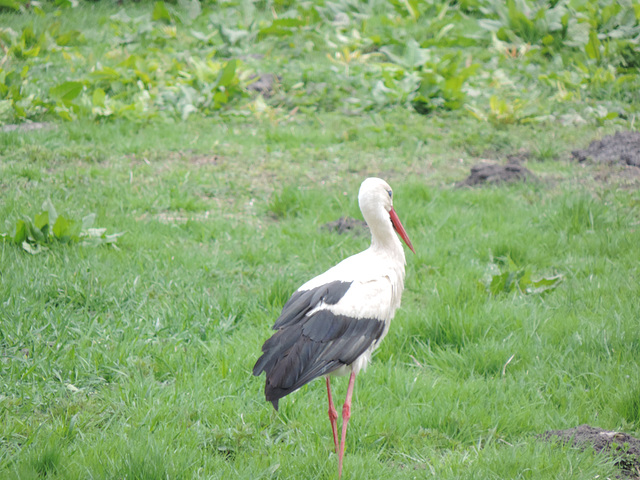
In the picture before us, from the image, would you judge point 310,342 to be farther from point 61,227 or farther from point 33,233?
point 33,233

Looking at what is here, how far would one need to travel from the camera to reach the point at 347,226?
5.63 metres

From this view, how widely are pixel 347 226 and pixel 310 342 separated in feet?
8.56

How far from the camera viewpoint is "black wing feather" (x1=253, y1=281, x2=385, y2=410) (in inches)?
118

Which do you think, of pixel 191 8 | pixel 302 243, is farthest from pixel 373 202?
pixel 191 8

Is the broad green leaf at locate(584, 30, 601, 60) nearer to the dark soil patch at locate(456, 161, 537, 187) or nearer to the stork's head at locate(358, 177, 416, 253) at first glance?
the dark soil patch at locate(456, 161, 537, 187)

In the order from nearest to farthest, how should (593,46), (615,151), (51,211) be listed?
(51,211), (615,151), (593,46)

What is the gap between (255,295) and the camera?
460 cm

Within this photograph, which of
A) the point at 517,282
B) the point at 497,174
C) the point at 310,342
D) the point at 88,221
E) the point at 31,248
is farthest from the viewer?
the point at 497,174

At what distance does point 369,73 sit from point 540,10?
3.14 m

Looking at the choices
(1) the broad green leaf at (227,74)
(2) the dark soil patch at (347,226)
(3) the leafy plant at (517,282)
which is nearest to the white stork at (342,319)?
(3) the leafy plant at (517,282)

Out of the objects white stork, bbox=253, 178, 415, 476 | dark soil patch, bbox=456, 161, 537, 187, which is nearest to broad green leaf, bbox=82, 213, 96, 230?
white stork, bbox=253, 178, 415, 476

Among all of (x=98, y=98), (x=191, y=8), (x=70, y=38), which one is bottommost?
(x=70, y=38)

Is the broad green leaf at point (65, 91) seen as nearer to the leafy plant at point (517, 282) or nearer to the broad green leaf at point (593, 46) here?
the leafy plant at point (517, 282)

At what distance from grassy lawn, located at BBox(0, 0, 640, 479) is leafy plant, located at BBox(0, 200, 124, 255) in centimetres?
5
